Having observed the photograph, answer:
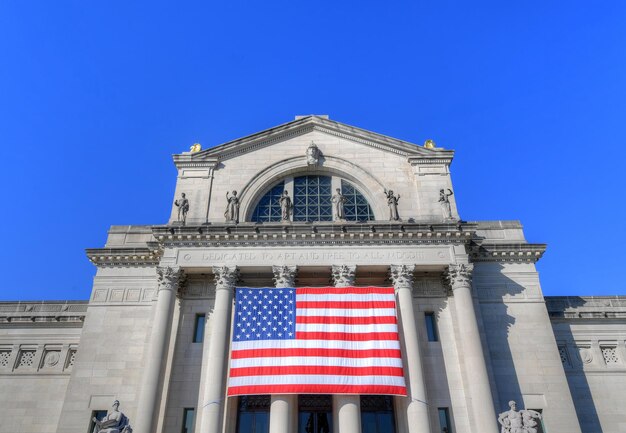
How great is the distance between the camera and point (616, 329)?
90.8ft

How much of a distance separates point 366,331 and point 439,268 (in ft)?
17.2

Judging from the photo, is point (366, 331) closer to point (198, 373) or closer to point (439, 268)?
point (439, 268)

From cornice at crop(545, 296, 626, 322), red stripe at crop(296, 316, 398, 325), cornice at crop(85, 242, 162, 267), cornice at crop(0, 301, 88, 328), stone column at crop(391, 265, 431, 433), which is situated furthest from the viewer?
cornice at crop(0, 301, 88, 328)

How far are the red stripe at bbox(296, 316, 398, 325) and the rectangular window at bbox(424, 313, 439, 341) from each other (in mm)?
2697

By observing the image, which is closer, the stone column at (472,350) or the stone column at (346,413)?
the stone column at (346,413)

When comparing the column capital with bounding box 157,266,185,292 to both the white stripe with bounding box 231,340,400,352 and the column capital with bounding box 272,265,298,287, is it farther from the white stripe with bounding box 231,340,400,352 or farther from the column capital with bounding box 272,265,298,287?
the column capital with bounding box 272,265,298,287

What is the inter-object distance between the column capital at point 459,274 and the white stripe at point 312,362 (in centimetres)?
505

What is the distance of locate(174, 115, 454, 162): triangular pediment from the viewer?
29812mm

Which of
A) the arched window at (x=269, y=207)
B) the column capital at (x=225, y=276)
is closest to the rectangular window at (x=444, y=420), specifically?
the column capital at (x=225, y=276)

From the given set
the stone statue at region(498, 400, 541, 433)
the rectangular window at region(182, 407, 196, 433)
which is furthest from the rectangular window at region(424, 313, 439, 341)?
the rectangular window at region(182, 407, 196, 433)

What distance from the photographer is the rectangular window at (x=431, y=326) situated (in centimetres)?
2459

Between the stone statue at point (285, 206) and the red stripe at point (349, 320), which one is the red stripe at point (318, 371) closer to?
the red stripe at point (349, 320)

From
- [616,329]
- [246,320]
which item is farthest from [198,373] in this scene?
[616,329]

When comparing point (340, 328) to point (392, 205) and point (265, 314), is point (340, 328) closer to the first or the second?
point (265, 314)
